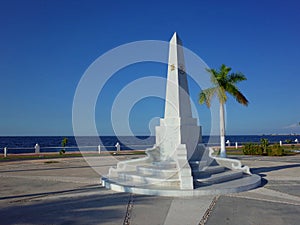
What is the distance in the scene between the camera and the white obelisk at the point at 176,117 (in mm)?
11242

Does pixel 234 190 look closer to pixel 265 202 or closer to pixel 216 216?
pixel 265 202

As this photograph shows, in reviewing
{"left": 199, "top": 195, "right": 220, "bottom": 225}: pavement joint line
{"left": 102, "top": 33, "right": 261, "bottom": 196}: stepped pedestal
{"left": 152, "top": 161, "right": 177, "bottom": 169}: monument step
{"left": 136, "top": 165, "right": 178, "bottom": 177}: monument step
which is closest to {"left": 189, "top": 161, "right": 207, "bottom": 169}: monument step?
{"left": 102, "top": 33, "right": 261, "bottom": 196}: stepped pedestal

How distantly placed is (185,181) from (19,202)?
16.7ft

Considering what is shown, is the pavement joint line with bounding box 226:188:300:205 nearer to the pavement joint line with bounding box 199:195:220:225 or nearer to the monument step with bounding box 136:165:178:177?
the pavement joint line with bounding box 199:195:220:225

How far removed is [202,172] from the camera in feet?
33.5

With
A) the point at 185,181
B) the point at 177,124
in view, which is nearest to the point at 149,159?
the point at 177,124

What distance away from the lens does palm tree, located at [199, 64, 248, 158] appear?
18.9 meters

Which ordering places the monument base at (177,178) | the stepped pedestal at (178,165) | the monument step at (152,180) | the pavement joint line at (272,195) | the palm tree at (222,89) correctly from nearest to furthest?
the pavement joint line at (272,195) → the monument base at (177,178) → the stepped pedestal at (178,165) → the monument step at (152,180) → the palm tree at (222,89)

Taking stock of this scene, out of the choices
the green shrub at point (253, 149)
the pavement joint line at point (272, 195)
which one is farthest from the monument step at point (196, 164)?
the green shrub at point (253, 149)

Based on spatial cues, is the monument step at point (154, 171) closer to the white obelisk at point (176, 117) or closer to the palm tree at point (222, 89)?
the white obelisk at point (176, 117)

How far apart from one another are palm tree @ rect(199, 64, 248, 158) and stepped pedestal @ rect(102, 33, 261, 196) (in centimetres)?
662

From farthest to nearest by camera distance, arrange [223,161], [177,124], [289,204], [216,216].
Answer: [223,161], [177,124], [289,204], [216,216]

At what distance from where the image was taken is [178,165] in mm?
9703

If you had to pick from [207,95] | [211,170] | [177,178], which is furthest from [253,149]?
[177,178]
